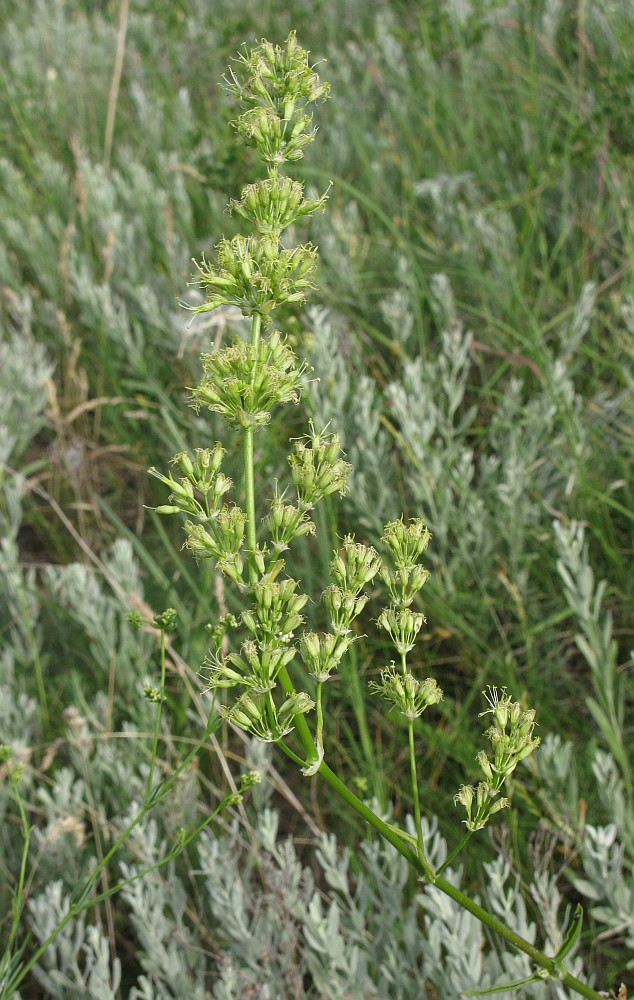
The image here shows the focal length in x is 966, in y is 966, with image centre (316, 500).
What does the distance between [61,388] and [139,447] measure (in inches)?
25.7

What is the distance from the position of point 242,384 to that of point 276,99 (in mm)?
449

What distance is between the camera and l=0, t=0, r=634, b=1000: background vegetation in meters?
2.14

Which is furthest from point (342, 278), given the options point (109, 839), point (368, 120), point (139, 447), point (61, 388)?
point (109, 839)

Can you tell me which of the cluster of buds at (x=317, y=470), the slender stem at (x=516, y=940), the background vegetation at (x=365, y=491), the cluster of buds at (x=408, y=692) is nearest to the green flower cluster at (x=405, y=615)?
the cluster of buds at (x=408, y=692)

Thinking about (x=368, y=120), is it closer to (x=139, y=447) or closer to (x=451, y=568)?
(x=139, y=447)

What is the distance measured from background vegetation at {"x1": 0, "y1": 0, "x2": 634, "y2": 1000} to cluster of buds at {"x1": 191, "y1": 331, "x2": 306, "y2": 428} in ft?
3.43

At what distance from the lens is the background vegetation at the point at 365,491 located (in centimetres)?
214

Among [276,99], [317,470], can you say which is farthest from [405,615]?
[276,99]

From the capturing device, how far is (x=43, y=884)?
8.12ft

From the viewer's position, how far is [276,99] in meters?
1.39

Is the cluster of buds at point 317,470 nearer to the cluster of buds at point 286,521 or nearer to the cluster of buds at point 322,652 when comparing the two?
the cluster of buds at point 286,521

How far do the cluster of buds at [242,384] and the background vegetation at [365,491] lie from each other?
1045 millimetres

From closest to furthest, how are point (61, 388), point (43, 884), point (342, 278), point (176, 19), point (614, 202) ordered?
point (43, 884) → point (614, 202) → point (342, 278) → point (61, 388) → point (176, 19)

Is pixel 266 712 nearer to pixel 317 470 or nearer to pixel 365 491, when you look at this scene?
pixel 317 470
